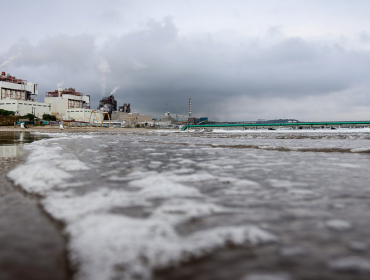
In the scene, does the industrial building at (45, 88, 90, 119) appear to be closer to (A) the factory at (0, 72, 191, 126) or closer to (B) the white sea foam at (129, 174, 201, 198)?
(A) the factory at (0, 72, 191, 126)

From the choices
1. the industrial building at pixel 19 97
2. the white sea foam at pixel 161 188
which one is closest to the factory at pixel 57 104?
the industrial building at pixel 19 97

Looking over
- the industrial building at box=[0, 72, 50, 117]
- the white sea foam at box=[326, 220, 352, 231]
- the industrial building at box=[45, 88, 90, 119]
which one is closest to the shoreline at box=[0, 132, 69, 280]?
the white sea foam at box=[326, 220, 352, 231]

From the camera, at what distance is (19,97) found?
4026 inches

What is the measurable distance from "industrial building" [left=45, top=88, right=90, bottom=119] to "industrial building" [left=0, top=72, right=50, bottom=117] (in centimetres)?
668

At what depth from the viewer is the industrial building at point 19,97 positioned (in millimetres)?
93812

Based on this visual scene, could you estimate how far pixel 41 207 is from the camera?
99.3 inches

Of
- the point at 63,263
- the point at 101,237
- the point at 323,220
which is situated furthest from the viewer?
the point at 323,220

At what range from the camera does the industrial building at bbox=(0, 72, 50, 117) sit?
9381 centimetres

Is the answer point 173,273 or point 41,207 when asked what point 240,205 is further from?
point 41,207

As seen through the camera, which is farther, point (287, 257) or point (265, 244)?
point (265, 244)

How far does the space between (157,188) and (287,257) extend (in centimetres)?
206

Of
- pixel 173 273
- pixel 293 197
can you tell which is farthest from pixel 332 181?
pixel 173 273

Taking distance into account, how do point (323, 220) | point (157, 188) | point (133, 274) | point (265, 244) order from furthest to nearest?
point (157, 188)
point (323, 220)
point (265, 244)
point (133, 274)

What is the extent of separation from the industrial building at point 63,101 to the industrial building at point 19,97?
668 centimetres
